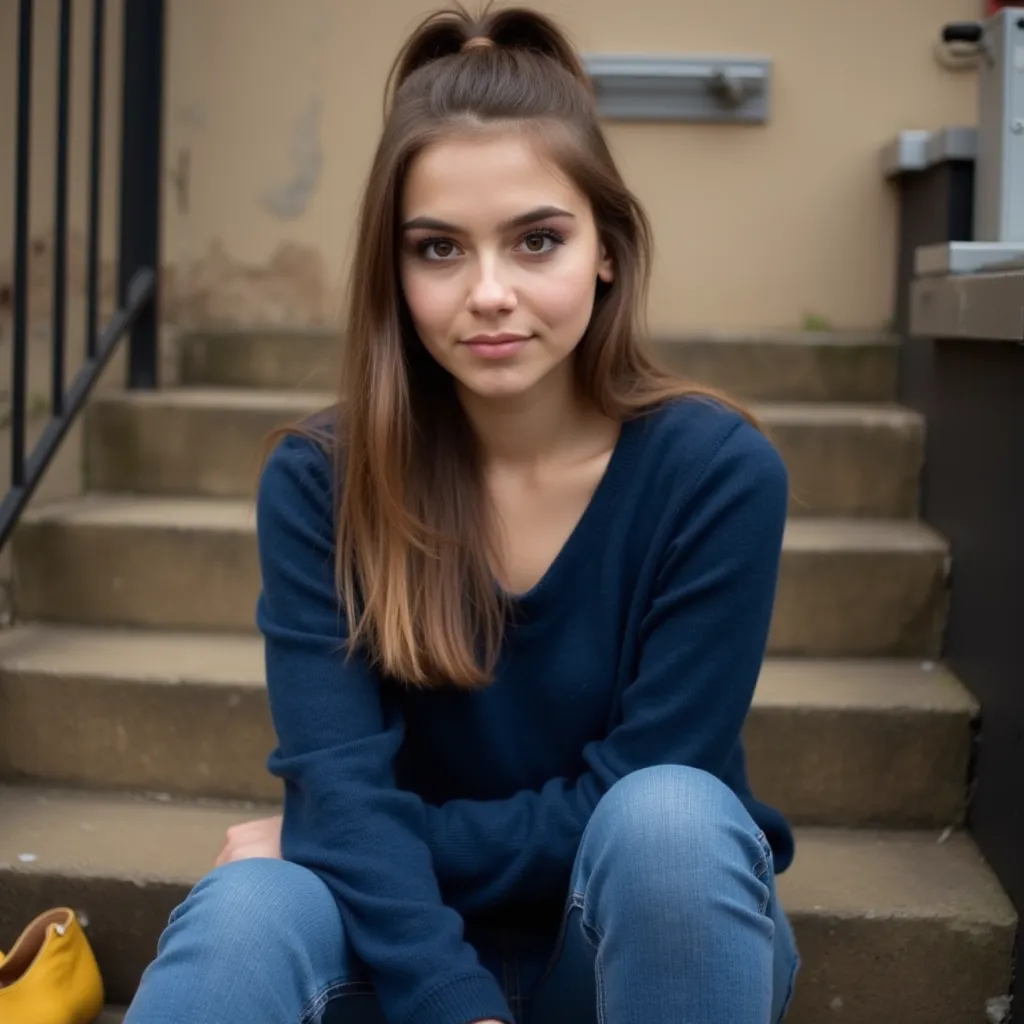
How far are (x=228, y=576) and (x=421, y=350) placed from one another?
0.89 m

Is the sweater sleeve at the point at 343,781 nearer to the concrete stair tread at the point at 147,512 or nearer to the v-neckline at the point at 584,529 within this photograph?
the v-neckline at the point at 584,529

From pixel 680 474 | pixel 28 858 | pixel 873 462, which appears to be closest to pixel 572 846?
pixel 680 474

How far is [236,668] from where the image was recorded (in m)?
2.15

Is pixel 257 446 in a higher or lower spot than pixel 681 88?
lower

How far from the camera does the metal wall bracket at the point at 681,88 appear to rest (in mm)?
2852

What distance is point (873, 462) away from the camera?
2459 millimetres

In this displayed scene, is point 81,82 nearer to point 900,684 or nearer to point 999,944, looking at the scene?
point 900,684

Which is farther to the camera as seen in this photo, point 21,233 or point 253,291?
point 253,291

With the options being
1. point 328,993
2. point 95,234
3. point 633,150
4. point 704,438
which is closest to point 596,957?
point 328,993

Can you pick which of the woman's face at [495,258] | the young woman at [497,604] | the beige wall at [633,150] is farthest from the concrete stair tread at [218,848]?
the beige wall at [633,150]

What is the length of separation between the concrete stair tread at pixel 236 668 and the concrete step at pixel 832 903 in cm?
20

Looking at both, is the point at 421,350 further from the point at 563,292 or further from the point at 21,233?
the point at 21,233

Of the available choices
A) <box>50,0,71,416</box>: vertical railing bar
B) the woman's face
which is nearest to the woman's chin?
the woman's face

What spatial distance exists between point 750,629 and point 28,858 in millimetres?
1074
